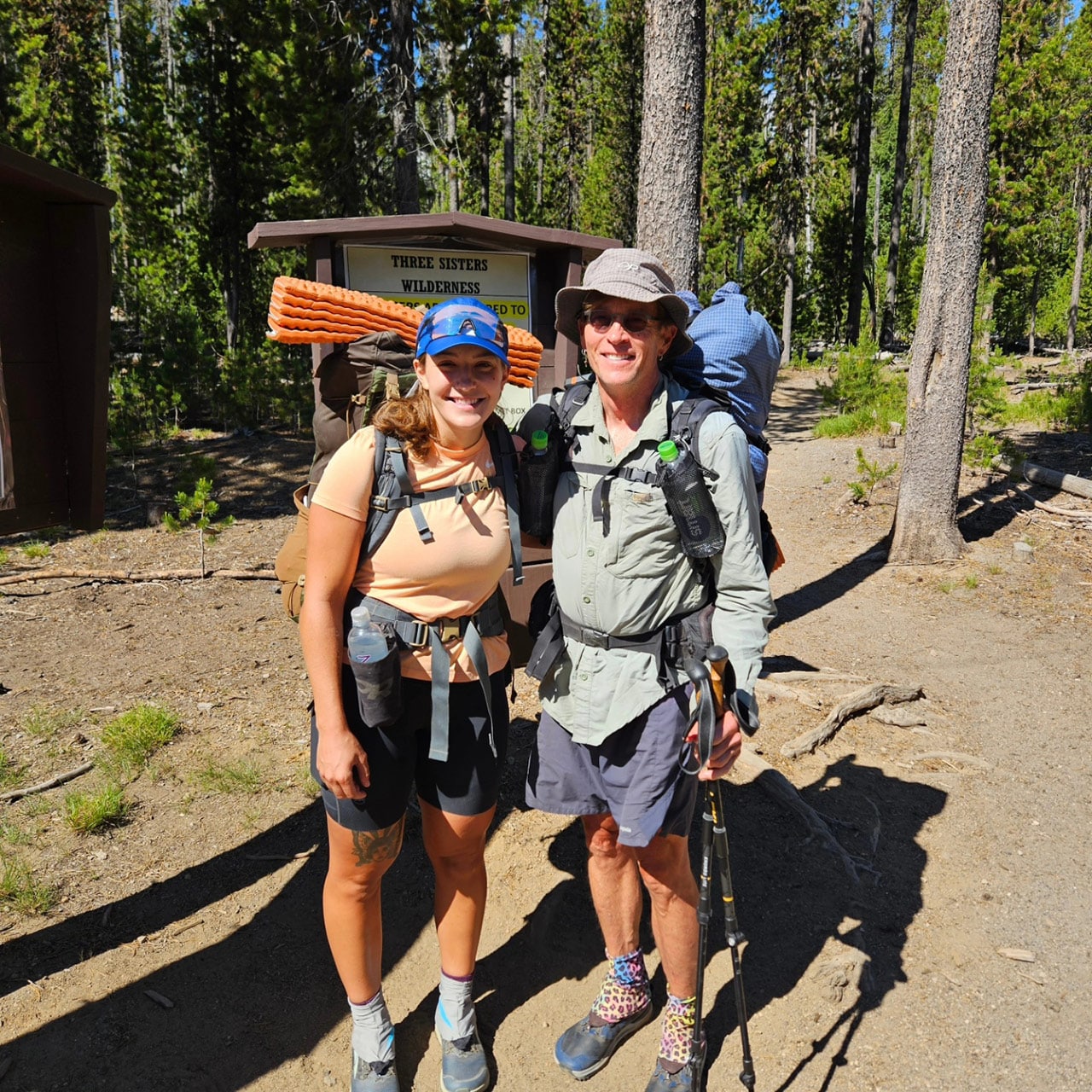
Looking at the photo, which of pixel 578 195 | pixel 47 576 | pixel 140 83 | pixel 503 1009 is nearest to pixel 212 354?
pixel 47 576

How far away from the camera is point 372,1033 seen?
7.73 ft

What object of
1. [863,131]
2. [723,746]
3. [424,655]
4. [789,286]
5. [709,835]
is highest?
[863,131]

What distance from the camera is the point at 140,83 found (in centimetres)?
1800

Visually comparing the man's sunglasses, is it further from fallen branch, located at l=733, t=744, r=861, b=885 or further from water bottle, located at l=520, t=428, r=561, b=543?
fallen branch, located at l=733, t=744, r=861, b=885

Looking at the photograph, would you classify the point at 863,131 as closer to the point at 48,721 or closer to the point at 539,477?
the point at 48,721

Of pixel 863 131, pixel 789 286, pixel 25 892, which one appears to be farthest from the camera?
pixel 789 286

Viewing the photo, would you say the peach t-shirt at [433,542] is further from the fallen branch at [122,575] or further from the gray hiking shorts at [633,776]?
the fallen branch at [122,575]

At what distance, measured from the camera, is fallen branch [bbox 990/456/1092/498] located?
28.8ft

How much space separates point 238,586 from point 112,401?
5.01 m

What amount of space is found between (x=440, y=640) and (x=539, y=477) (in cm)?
49

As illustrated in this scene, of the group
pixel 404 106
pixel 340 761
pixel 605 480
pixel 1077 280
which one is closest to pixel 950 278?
pixel 605 480

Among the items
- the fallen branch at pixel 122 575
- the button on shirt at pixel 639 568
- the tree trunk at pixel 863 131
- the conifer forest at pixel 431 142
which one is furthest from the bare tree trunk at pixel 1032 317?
the button on shirt at pixel 639 568

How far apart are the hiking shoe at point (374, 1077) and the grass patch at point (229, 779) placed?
1.67 metres

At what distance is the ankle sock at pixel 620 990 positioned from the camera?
2.56 meters
